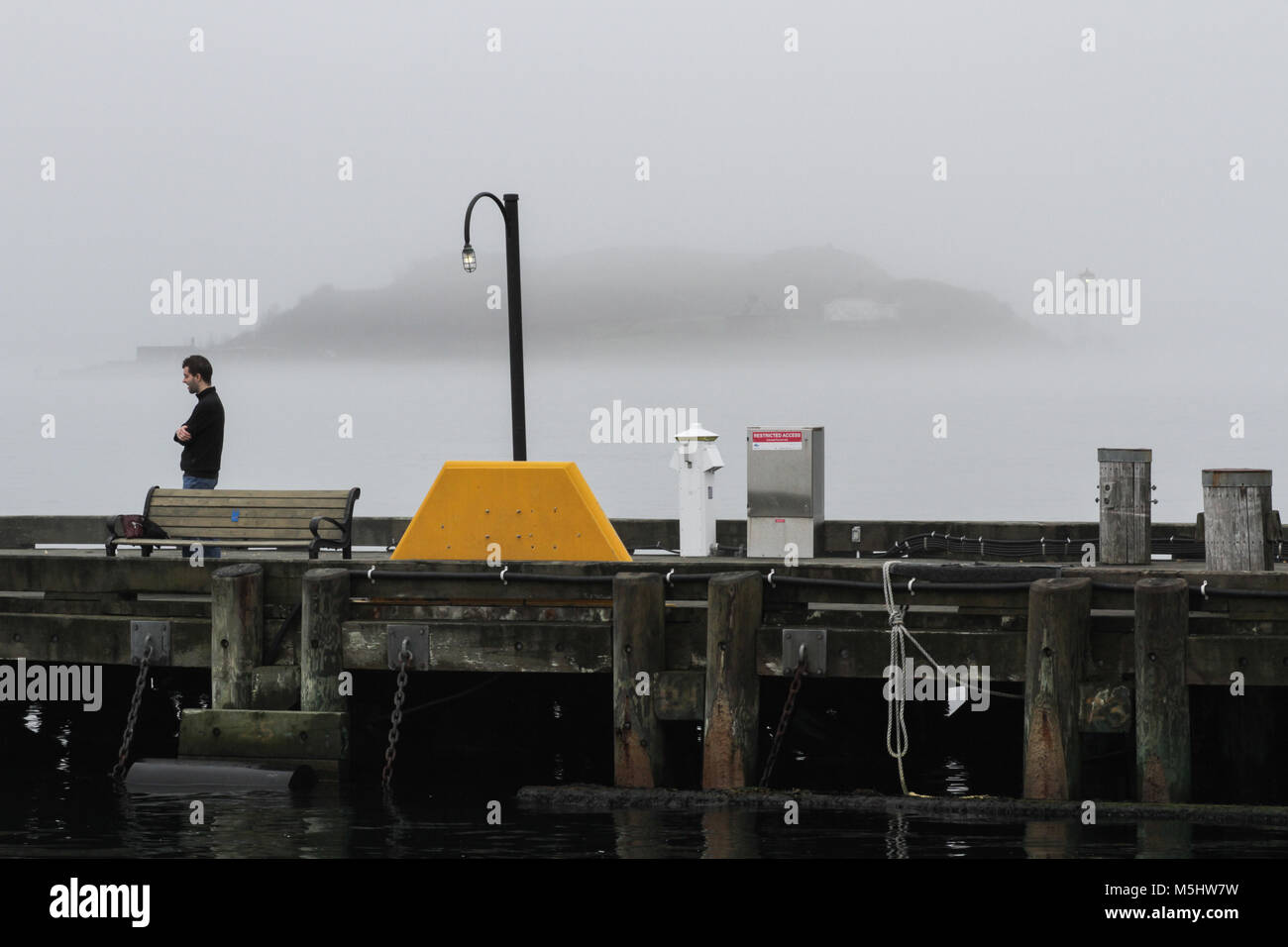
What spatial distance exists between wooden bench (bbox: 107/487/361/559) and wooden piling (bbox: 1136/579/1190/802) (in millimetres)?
7057

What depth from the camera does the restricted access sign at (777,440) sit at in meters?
16.3

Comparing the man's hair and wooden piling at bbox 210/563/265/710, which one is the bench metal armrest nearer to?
wooden piling at bbox 210/563/265/710

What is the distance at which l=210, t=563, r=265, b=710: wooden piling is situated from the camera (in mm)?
14211

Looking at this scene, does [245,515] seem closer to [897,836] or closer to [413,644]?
[413,644]

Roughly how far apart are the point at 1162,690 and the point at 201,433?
9045 millimetres

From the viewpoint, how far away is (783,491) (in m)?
16.4

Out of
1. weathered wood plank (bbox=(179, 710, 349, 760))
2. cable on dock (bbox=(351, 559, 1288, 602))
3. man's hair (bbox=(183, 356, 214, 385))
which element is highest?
man's hair (bbox=(183, 356, 214, 385))

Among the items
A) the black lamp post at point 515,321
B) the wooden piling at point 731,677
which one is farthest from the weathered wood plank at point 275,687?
the black lamp post at point 515,321

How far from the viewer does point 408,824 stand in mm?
13477

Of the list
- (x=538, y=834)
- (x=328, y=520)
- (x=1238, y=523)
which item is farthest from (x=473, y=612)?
(x=1238, y=523)

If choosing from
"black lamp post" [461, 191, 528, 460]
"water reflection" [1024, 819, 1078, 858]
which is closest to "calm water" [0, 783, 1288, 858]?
"water reflection" [1024, 819, 1078, 858]

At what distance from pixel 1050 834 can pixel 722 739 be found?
93.0 inches

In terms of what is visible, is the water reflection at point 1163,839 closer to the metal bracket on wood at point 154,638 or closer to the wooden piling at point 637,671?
the wooden piling at point 637,671
